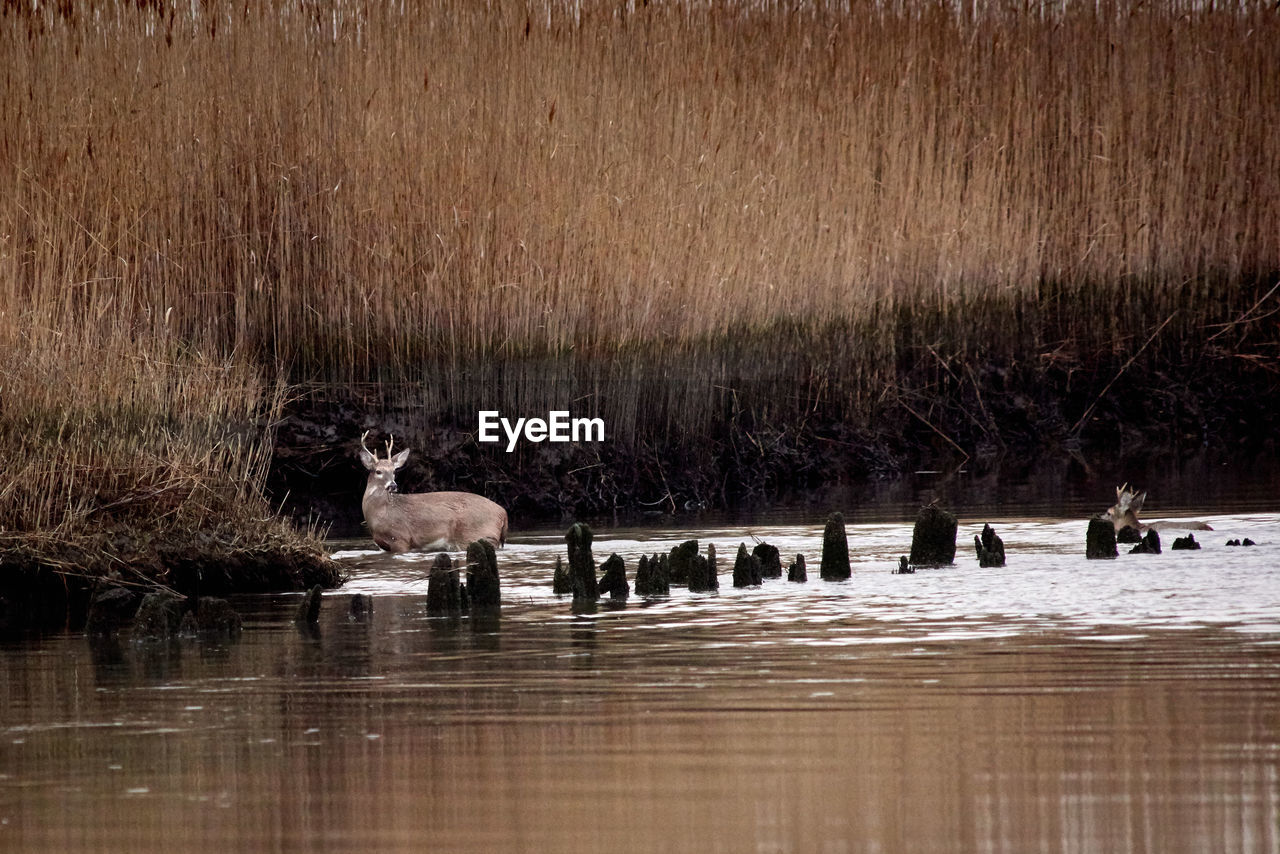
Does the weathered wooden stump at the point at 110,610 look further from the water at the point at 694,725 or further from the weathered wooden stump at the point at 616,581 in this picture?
the weathered wooden stump at the point at 616,581

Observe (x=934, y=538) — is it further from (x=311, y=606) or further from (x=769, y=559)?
(x=311, y=606)

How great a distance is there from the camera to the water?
14.1ft

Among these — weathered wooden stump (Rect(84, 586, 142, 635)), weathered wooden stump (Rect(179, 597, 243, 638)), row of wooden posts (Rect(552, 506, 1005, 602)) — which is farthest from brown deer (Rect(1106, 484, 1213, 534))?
weathered wooden stump (Rect(84, 586, 142, 635))


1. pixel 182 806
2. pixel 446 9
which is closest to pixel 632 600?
pixel 182 806

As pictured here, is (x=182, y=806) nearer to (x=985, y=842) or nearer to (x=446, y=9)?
(x=985, y=842)

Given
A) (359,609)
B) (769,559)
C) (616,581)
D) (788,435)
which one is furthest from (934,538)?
(788,435)

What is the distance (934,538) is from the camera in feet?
28.8

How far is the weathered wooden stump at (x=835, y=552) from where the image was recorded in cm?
845

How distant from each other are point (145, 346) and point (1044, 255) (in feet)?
24.3

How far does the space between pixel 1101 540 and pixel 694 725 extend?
3954mm

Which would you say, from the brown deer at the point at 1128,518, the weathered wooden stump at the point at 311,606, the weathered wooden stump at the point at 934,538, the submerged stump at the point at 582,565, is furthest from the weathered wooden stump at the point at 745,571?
the brown deer at the point at 1128,518

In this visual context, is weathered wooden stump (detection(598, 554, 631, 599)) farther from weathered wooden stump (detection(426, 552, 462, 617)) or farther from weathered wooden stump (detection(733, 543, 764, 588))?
weathered wooden stump (detection(426, 552, 462, 617))

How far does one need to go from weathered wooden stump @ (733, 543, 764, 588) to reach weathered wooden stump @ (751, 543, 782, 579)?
228mm

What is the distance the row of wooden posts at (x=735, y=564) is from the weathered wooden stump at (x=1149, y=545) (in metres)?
0.64
